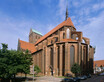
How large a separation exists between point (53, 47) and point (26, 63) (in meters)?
16.8

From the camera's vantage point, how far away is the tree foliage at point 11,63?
21.5 meters

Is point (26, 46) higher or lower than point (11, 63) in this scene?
higher

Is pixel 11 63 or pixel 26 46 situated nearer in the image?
pixel 11 63

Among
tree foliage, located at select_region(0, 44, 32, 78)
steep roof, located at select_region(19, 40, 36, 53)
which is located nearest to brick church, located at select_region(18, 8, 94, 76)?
tree foliage, located at select_region(0, 44, 32, 78)

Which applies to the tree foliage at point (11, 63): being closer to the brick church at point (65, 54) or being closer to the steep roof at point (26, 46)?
the brick church at point (65, 54)

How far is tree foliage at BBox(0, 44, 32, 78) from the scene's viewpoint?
2147 cm

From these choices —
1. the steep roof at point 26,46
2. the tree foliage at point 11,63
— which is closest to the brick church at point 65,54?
the tree foliage at point 11,63

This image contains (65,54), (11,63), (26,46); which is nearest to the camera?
(11,63)

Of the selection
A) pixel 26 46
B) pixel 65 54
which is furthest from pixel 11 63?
pixel 26 46

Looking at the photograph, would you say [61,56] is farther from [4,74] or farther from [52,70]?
[4,74]

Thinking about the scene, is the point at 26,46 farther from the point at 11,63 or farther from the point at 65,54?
the point at 11,63

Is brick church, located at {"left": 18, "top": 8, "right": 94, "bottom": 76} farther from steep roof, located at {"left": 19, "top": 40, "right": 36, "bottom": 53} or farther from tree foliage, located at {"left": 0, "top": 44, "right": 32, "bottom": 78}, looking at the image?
steep roof, located at {"left": 19, "top": 40, "right": 36, "bottom": 53}

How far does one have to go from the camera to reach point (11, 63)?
22594mm

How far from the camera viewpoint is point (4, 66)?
21516 mm
